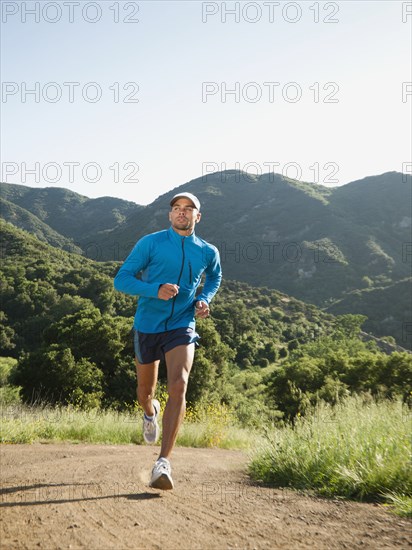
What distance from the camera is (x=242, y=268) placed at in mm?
149000

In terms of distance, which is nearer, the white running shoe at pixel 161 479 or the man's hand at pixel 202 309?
the white running shoe at pixel 161 479

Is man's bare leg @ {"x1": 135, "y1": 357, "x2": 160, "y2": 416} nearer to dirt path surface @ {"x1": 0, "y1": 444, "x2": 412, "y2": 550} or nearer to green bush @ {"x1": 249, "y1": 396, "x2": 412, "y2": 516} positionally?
dirt path surface @ {"x1": 0, "y1": 444, "x2": 412, "y2": 550}

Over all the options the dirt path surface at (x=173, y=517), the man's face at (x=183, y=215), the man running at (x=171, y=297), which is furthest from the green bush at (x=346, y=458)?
the man's face at (x=183, y=215)

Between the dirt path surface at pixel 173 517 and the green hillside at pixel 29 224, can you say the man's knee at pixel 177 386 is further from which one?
the green hillside at pixel 29 224

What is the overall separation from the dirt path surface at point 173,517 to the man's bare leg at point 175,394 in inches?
15.2

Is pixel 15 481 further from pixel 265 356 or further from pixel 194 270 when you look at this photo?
pixel 265 356

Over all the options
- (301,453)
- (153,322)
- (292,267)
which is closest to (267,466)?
(301,453)

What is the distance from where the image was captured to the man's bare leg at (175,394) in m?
3.72

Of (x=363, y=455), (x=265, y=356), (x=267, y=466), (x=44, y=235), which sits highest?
(x=44, y=235)

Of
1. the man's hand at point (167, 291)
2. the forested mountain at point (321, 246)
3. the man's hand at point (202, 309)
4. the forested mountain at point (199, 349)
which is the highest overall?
the forested mountain at point (321, 246)

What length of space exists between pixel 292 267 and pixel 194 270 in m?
145

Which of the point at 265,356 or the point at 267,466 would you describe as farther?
the point at 265,356

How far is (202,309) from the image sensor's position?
408cm

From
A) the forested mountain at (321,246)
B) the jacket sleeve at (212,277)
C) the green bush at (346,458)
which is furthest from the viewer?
the forested mountain at (321,246)
